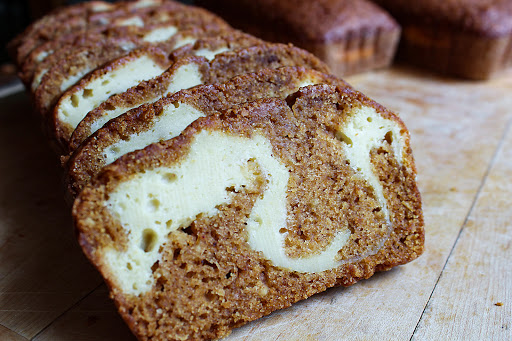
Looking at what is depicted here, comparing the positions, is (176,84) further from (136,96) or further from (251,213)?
(251,213)

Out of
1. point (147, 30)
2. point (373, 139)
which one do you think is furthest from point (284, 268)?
point (147, 30)

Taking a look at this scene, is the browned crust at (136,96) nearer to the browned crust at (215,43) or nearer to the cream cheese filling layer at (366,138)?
the browned crust at (215,43)

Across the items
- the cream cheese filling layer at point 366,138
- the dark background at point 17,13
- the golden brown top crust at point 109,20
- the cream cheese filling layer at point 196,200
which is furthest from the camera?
the dark background at point 17,13

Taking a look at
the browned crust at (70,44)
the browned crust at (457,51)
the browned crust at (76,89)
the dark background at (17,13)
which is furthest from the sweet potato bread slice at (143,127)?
the dark background at (17,13)

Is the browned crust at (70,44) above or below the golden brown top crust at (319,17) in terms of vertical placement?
above

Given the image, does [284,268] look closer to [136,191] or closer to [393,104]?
[136,191]

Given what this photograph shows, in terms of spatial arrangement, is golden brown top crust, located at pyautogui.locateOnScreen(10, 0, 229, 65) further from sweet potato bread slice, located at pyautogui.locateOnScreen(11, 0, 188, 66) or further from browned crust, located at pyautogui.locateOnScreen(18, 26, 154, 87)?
browned crust, located at pyautogui.locateOnScreen(18, 26, 154, 87)
